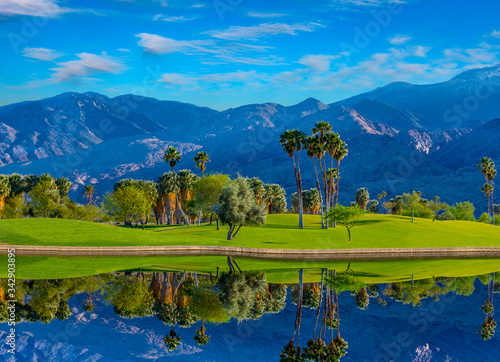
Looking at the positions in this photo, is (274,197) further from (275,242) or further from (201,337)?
(201,337)

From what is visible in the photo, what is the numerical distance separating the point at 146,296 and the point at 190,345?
10.5 meters

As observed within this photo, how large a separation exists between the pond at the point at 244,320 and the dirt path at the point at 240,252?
59.2ft

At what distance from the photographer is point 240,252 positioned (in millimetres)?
63938

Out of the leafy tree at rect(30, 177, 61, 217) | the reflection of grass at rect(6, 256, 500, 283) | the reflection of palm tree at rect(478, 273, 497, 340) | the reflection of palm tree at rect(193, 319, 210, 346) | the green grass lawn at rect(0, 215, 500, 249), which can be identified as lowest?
the reflection of palm tree at rect(193, 319, 210, 346)

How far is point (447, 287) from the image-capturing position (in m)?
43.4

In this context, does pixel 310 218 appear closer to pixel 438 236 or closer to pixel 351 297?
pixel 438 236

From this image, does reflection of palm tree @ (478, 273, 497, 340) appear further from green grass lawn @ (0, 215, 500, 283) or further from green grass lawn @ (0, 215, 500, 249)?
green grass lawn @ (0, 215, 500, 249)

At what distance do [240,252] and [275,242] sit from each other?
9991mm

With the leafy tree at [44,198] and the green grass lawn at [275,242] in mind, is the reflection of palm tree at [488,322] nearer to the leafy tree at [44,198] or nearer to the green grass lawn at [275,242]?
the green grass lawn at [275,242]

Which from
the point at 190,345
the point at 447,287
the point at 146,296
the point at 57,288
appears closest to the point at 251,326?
the point at 190,345

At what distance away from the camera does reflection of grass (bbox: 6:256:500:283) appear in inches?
1806

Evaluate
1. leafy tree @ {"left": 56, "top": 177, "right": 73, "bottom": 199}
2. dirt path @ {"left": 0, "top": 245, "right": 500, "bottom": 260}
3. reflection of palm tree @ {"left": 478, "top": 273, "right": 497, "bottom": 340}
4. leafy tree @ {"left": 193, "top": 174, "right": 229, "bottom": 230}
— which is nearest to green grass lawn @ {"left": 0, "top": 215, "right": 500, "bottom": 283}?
dirt path @ {"left": 0, "top": 245, "right": 500, "bottom": 260}

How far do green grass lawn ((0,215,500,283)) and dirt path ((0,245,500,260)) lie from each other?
87.8 inches

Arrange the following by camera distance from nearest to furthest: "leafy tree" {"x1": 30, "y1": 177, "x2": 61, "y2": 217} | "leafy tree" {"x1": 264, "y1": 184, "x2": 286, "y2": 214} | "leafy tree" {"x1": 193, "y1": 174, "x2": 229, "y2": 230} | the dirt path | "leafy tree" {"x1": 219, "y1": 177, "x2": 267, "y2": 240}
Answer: the dirt path
"leafy tree" {"x1": 219, "y1": 177, "x2": 267, "y2": 240}
"leafy tree" {"x1": 193, "y1": 174, "x2": 229, "y2": 230}
"leafy tree" {"x1": 30, "y1": 177, "x2": 61, "y2": 217}
"leafy tree" {"x1": 264, "y1": 184, "x2": 286, "y2": 214}
